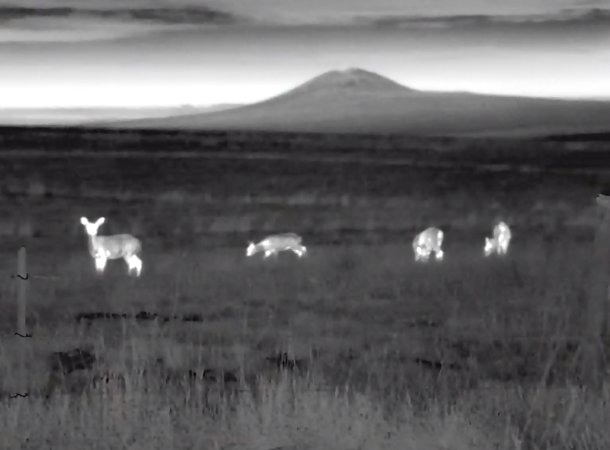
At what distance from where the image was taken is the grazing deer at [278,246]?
21.6 feet

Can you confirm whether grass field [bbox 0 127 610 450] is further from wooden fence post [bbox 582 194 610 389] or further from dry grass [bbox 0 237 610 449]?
wooden fence post [bbox 582 194 610 389]

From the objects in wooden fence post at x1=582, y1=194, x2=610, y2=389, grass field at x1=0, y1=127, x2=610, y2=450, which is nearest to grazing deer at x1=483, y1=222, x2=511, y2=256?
grass field at x1=0, y1=127, x2=610, y2=450

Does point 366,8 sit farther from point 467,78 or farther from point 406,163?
point 406,163

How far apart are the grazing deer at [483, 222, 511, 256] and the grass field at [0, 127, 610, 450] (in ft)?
0.32

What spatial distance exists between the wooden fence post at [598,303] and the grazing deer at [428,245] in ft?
8.25

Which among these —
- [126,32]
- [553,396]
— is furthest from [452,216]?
[553,396]

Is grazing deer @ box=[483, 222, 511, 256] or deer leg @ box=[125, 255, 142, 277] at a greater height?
grazing deer @ box=[483, 222, 511, 256]

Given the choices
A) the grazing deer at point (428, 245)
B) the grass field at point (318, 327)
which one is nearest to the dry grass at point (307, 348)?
the grass field at point (318, 327)

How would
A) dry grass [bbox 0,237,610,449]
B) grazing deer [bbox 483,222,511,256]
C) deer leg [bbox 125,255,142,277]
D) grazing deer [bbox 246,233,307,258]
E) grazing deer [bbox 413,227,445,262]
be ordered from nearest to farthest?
dry grass [bbox 0,237,610,449]
deer leg [bbox 125,255,142,277]
grazing deer [bbox 246,233,307,258]
grazing deer [bbox 413,227,445,262]
grazing deer [bbox 483,222,511,256]

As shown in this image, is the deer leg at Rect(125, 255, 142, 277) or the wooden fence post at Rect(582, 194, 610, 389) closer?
the wooden fence post at Rect(582, 194, 610, 389)

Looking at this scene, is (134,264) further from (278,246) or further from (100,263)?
(278,246)

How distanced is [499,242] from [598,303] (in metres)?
2.93

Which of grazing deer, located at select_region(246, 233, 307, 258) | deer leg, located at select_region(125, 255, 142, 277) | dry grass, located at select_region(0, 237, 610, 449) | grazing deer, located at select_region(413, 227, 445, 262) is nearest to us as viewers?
dry grass, located at select_region(0, 237, 610, 449)

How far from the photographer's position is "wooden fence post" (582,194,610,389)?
409 cm
